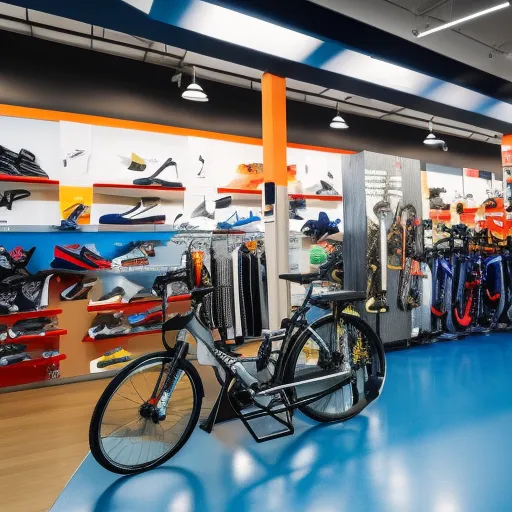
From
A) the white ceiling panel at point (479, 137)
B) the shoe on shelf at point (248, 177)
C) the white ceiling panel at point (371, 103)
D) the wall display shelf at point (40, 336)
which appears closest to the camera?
the wall display shelf at point (40, 336)

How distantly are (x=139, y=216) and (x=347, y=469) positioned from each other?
3.90 m

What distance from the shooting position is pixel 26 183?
465 cm

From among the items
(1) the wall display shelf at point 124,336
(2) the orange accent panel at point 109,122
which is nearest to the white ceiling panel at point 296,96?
(2) the orange accent panel at point 109,122

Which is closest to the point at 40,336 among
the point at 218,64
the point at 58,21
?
the point at 58,21

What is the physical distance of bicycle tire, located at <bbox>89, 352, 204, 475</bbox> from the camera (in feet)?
6.96

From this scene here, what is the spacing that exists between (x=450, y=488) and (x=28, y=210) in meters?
4.98

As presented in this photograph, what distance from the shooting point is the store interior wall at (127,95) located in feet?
16.5

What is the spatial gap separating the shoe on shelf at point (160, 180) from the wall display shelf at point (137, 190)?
0.06 m

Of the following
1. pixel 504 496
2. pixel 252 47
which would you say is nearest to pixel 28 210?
pixel 252 47

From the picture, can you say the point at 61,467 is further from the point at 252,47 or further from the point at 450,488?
the point at 252,47

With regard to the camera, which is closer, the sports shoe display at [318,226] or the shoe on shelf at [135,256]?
the shoe on shelf at [135,256]

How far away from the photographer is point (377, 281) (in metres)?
4.63

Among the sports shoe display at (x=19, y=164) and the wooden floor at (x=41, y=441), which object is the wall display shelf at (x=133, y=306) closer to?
the wooden floor at (x=41, y=441)

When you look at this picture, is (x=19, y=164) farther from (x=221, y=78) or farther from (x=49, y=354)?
(x=221, y=78)
